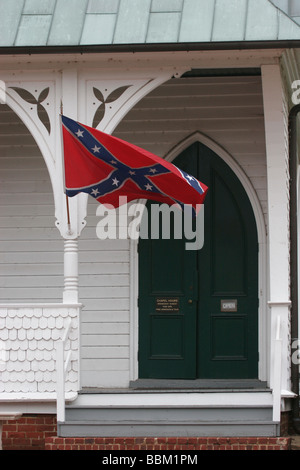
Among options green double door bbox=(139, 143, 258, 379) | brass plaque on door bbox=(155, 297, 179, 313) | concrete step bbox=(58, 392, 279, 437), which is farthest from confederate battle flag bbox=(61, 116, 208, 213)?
brass plaque on door bbox=(155, 297, 179, 313)

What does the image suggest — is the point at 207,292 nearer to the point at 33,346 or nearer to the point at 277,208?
the point at 277,208

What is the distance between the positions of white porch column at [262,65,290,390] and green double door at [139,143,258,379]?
5.67 feet

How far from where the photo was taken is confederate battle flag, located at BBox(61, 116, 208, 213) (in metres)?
10.9

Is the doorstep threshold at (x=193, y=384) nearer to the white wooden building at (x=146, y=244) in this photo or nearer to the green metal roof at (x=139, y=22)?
the white wooden building at (x=146, y=244)

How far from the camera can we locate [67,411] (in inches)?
440

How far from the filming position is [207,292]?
13484 mm

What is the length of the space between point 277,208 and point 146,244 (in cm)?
247

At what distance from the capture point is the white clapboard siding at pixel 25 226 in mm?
13641

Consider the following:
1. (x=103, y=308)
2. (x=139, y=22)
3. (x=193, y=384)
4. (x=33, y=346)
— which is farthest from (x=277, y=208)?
(x=33, y=346)

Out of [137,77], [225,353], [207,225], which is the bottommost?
[225,353]

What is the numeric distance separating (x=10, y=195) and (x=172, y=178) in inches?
141
